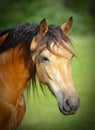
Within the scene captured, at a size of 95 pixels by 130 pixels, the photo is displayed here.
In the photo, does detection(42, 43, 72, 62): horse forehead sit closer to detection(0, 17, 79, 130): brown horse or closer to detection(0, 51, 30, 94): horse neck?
detection(0, 17, 79, 130): brown horse

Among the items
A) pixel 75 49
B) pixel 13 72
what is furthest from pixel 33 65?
pixel 75 49


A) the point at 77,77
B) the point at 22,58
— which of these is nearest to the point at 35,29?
the point at 22,58

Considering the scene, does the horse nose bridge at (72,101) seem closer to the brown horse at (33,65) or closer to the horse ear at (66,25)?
the brown horse at (33,65)

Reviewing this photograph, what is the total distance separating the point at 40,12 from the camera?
58.6 inches

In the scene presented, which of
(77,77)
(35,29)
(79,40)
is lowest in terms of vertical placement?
(77,77)

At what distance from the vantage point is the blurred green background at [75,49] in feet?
4.78

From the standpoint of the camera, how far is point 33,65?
1.19 m

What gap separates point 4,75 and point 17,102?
11 centimetres

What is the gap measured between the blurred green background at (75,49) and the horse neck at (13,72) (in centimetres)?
19

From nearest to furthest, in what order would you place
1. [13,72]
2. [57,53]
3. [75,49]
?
[57,53]
[13,72]
[75,49]

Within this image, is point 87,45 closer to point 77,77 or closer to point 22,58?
point 77,77

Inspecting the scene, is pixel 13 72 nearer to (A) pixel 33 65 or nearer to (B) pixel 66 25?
(A) pixel 33 65

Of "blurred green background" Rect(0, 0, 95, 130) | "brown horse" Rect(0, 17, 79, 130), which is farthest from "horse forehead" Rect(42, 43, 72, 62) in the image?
"blurred green background" Rect(0, 0, 95, 130)

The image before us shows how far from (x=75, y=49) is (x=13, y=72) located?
0.33m
